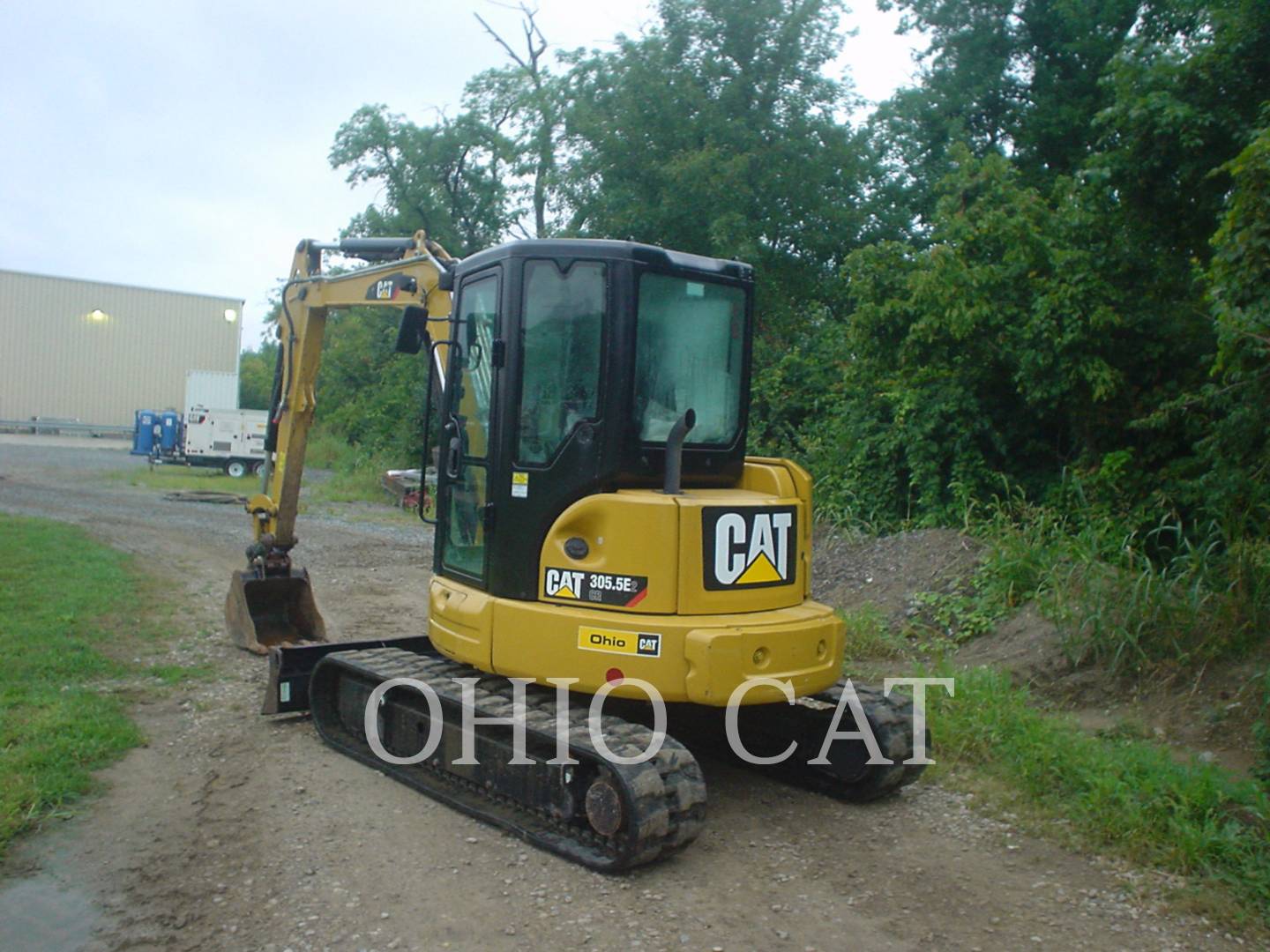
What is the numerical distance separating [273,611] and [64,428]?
4089 cm

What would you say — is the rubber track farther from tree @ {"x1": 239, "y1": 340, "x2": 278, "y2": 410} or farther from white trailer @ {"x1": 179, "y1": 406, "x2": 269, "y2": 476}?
tree @ {"x1": 239, "y1": 340, "x2": 278, "y2": 410}

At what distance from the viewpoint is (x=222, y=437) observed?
1166 inches

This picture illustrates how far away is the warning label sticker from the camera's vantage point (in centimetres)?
516

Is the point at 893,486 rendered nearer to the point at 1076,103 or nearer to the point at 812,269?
the point at 812,269

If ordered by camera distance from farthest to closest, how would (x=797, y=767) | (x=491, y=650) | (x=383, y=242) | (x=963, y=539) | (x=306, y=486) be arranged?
(x=306, y=486) < (x=963, y=539) < (x=383, y=242) < (x=797, y=767) < (x=491, y=650)

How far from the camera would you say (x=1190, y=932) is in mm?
4402

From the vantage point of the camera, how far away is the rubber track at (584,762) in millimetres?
4672

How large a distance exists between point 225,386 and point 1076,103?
3021 cm

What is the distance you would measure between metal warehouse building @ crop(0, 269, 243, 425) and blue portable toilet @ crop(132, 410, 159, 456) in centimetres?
1582

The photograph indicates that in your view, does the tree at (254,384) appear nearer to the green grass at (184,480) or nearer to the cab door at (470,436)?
the green grass at (184,480)

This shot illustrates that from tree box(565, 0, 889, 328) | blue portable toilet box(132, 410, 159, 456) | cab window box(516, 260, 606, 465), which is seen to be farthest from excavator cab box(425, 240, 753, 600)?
blue portable toilet box(132, 410, 159, 456)

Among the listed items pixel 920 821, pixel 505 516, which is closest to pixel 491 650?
pixel 505 516

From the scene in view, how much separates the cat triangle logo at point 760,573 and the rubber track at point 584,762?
846 mm

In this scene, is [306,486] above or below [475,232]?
below
